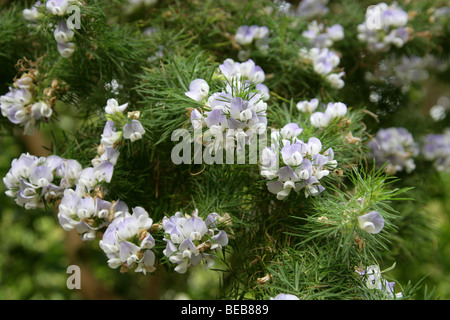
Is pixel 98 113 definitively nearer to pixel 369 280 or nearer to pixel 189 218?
pixel 189 218

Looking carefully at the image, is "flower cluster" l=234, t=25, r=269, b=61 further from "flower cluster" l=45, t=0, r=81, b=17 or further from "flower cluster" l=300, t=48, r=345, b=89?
"flower cluster" l=45, t=0, r=81, b=17

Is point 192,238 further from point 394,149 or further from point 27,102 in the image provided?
point 394,149

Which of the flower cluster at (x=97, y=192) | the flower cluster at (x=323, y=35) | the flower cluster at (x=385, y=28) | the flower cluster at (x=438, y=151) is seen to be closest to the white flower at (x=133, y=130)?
the flower cluster at (x=97, y=192)

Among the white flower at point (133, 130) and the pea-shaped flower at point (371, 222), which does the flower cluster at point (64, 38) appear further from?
the pea-shaped flower at point (371, 222)

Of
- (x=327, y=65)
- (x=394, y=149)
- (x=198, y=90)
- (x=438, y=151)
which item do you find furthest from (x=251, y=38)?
(x=438, y=151)

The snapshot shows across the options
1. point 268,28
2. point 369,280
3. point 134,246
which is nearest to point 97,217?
point 134,246
